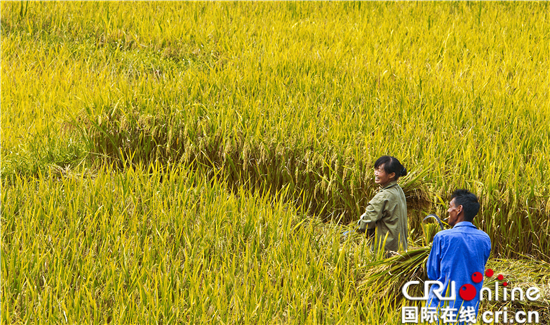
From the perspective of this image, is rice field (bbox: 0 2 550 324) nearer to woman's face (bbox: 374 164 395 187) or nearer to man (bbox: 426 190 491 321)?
man (bbox: 426 190 491 321)

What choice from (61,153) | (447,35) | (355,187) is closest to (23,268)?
(61,153)

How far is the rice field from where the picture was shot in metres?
2.25

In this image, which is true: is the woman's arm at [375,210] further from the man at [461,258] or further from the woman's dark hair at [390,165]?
the man at [461,258]

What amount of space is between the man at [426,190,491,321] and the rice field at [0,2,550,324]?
0.26 metres

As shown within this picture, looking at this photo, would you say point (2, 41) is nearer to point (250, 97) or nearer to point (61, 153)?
point (61, 153)

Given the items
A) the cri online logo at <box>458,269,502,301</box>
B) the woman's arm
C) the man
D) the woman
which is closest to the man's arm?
the man

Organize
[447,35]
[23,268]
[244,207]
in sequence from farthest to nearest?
[447,35], [244,207], [23,268]

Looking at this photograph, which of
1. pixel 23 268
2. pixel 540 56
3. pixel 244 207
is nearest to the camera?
pixel 23 268

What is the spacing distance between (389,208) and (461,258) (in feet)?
2.02

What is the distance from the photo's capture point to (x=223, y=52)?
5.48 metres

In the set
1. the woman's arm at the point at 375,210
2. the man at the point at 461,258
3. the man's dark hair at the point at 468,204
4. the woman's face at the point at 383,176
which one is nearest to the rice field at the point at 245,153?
the woman's arm at the point at 375,210

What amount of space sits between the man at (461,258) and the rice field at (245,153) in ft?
0.87

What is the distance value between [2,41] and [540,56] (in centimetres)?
582

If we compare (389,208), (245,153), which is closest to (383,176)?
(389,208)
